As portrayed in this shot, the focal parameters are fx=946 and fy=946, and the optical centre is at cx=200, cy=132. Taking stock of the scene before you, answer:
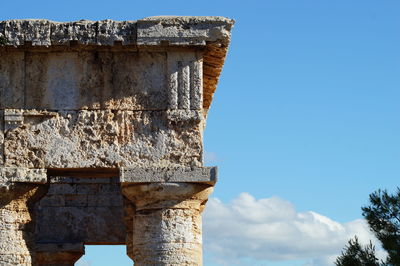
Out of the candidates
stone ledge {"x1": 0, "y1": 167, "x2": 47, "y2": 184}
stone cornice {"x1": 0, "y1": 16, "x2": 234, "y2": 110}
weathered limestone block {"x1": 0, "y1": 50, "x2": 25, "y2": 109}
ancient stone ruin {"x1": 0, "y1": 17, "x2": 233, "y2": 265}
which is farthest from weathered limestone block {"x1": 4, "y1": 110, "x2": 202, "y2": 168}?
stone cornice {"x1": 0, "y1": 16, "x2": 234, "y2": 110}

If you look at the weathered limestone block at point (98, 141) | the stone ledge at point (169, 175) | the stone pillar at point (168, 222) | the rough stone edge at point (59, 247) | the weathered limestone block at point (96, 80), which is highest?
the weathered limestone block at point (96, 80)

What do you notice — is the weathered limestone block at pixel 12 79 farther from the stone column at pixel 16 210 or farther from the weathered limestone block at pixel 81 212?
the weathered limestone block at pixel 81 212

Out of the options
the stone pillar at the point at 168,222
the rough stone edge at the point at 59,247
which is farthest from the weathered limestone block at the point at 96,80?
the rough stone edge at the point at 59,247

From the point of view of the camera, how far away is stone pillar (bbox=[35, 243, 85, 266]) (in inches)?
828

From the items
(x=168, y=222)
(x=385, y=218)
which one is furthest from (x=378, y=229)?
(x=168, y=222)

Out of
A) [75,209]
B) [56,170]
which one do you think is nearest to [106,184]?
[75,209]

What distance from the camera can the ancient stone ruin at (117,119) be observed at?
1441 cm

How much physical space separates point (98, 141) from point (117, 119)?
0.46 m

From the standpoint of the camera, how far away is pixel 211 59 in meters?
15.3

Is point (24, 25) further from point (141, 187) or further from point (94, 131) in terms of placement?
point (141, 187)

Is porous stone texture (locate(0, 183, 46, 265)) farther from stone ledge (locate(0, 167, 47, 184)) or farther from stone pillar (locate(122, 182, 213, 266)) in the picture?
stone pillar (locate(122, 182, 213, 266))

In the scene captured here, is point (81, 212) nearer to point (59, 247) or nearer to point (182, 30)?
point (59, 247)

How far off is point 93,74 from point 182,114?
156 cm

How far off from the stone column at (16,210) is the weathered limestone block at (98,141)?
21cm
